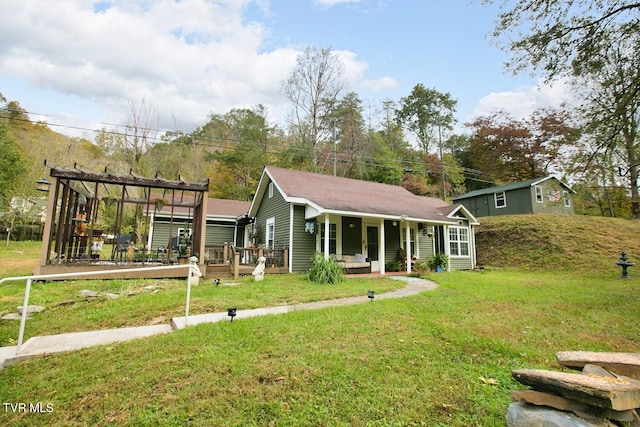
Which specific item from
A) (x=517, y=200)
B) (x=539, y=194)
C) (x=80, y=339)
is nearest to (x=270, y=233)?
(x=80, y=339)

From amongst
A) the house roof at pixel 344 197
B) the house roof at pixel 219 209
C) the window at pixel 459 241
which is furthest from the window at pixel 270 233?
the window at pixel 459 241

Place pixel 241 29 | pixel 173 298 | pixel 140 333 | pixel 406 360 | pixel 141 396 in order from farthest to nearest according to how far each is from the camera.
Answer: pixel 241 29 → pixel 173 298 → pixel 140 333 → pixel 406 360 → pixel 141 396

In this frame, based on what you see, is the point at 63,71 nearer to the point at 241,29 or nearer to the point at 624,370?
the point at 241,29

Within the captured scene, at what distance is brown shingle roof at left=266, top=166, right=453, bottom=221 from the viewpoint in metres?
11.8

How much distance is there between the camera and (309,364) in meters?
3.26

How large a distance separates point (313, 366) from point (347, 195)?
11.3 m

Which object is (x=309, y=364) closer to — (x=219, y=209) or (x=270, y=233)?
(x=270, y=233)

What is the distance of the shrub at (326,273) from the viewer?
9328 mm

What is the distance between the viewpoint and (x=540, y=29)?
6.61 m

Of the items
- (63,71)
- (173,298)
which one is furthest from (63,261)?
(63,71)

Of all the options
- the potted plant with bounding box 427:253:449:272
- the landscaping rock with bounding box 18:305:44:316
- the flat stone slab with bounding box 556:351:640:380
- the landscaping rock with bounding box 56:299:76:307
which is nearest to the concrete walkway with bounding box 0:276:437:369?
the landscaping rock with bounding box 18:305:44:316

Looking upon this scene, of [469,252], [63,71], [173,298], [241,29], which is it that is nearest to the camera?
[173,298]

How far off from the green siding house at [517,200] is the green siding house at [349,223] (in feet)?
27.9

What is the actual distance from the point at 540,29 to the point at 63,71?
23964 millimetres
